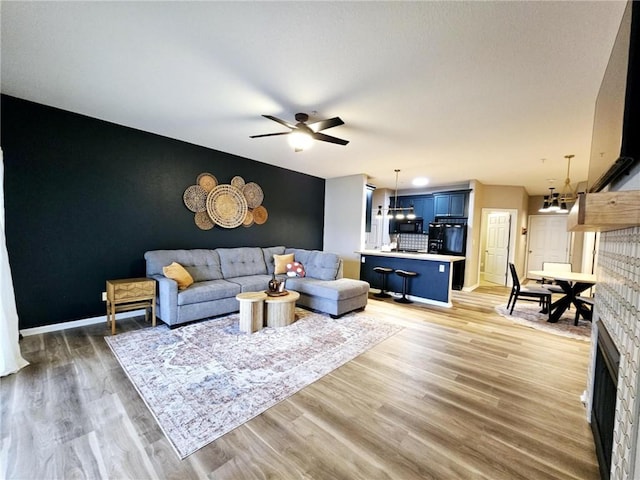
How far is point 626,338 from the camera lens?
107 centimetres

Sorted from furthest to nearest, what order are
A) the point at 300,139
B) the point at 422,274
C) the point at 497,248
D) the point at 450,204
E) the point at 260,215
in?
the point at 497,248 → the point at 450,204 → the point at 260,215 → the point at 422,274 → the point at 300,139

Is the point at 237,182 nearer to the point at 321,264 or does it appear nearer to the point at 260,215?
the point at 260,215

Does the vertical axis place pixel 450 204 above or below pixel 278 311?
above

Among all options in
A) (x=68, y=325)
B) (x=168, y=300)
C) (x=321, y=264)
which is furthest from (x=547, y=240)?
(x=68, y=325)

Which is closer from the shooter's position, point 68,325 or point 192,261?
point 68,325

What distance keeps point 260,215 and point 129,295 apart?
8.72 feet

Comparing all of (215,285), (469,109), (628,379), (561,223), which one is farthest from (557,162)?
(215,285)

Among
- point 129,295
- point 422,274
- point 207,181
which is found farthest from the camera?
point 422,274

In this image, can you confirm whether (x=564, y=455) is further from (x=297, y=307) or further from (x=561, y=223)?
(x=561, y=223)

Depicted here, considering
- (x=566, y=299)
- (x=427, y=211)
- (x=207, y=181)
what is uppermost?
(x=207, y=181)

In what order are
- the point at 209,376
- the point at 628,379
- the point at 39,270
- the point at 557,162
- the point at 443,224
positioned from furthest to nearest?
1. the point at 443,224
2. the point at 557,162
3. the point at 39,270
4. the point at 209,376
5. the point at 628,379

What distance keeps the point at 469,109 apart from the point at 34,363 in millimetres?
4849

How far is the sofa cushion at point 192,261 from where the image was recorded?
12.2 ft

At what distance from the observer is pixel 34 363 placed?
241 centimetres
